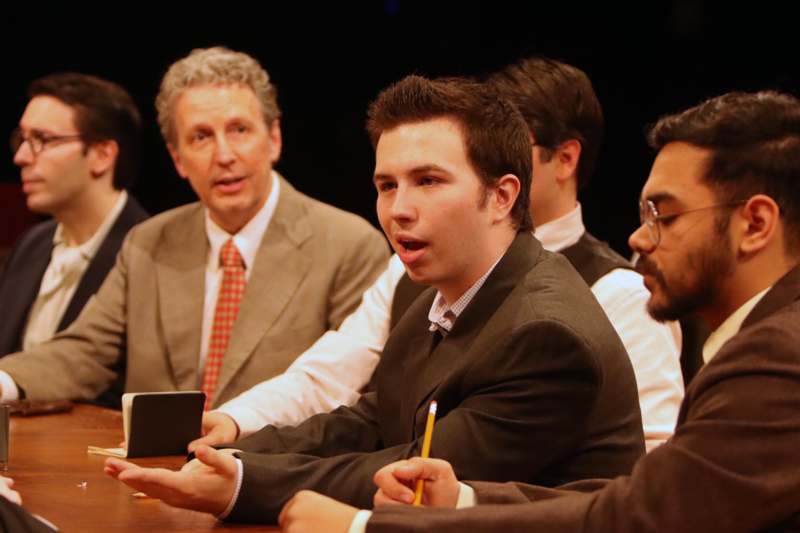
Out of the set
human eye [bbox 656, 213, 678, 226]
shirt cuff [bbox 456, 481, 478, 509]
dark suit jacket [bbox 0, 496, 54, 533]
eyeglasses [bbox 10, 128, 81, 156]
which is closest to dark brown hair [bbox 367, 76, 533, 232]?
human eye [bbox 656, 213, 678, 226]

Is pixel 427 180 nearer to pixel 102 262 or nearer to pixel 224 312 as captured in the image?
pixel 224 312

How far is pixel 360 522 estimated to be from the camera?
6.10 feet

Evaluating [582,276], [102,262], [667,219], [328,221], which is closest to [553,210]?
[582,276]

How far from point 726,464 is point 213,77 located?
254 cm

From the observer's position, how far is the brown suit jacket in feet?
11.8

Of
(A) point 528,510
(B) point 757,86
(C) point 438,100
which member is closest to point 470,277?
(C) point 438,100

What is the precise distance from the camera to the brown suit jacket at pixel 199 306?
3609 millimetres

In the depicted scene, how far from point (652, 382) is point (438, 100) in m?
0.98

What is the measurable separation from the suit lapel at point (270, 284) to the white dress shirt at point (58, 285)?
0.97 meters

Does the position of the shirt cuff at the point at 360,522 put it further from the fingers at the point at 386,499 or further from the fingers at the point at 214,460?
the fingers at the point at 214,460

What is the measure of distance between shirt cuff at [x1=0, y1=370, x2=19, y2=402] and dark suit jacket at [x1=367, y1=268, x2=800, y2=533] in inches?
77.1

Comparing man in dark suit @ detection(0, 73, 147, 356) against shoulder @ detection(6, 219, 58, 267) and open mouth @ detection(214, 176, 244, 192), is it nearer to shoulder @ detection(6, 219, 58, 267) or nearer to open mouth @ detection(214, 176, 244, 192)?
shoulder @ detection(6, 219, 58, 267)

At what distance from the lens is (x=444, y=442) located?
2.14 meters

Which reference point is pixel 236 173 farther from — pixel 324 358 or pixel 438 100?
pixel 438 100
